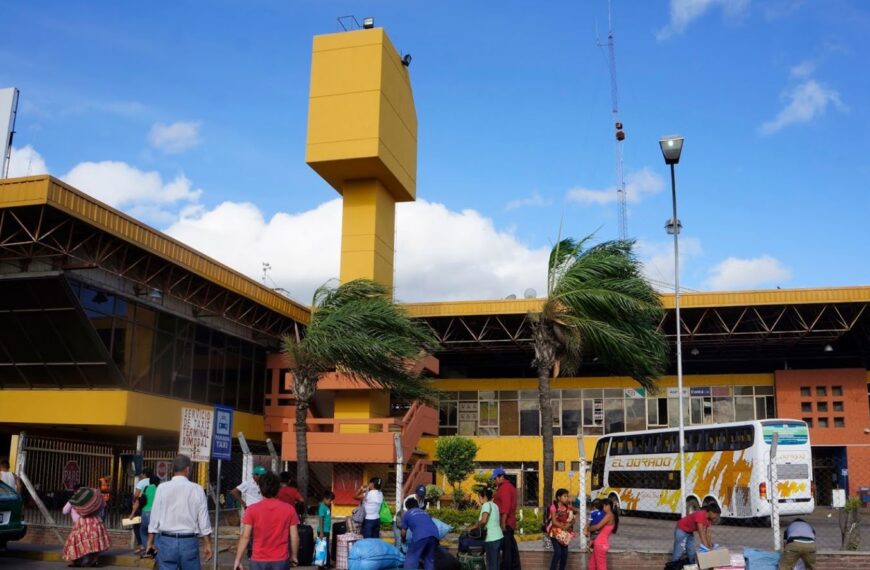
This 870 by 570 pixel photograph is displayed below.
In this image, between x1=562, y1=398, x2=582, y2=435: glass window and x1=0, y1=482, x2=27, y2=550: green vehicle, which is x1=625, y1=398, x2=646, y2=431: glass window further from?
x1=0, y1=482, x2=27, y2=550: green vehicle

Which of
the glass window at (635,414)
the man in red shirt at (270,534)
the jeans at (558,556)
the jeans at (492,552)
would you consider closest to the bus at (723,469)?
the glass window at (635,414)

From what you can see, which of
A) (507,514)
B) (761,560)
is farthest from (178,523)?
(761,560)

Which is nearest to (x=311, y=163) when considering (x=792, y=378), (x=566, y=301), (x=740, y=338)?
(x=566, y=301)

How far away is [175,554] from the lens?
8.67 metres

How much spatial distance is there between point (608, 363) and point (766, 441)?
7465 millimetres

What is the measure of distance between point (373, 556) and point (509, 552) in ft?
7.71

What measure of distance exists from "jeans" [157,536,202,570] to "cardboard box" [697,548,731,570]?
6.39m

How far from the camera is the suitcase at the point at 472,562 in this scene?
13188 mm

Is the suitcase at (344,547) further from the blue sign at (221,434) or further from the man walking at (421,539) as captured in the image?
the man walking at (421,539)

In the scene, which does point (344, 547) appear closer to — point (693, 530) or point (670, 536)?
point (693, 530)

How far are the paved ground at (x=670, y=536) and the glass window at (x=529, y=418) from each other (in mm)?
11849

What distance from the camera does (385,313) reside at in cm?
2166

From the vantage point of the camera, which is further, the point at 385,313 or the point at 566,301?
the point at 385,313

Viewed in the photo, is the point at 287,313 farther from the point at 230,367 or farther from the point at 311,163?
the point at 311,163
